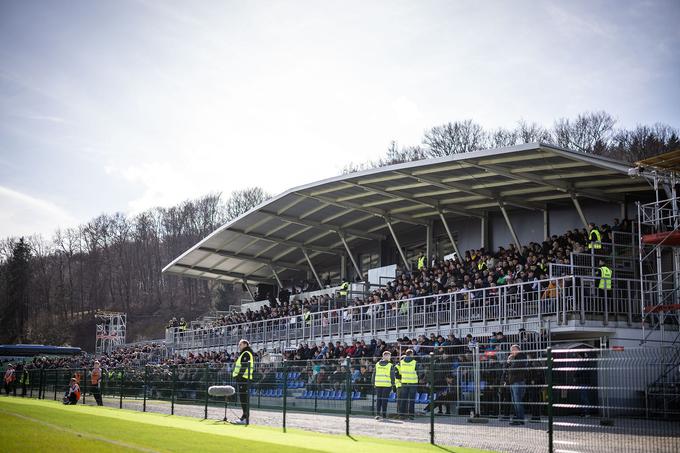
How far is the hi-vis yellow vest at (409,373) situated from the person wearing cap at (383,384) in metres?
0.50

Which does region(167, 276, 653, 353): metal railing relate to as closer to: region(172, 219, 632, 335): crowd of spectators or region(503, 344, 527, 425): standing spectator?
region(172, 219, 632, 335): crowd of spectators

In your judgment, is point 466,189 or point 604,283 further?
point 466,189

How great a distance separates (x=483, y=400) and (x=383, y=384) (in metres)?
3.28

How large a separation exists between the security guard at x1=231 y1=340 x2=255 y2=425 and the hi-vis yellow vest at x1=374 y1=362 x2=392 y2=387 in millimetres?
3181

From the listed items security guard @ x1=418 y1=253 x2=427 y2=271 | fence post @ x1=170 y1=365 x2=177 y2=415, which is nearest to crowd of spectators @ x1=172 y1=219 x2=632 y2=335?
security guard @ x1=418 y1=253 x2=427 y2=271

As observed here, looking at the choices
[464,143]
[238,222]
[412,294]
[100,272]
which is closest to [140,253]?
[100,272]

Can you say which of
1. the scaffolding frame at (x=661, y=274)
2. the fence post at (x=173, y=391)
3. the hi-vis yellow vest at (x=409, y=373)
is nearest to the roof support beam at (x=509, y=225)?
the scaffolding frame at (x=661, y=274)

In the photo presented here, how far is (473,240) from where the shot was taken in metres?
37.6

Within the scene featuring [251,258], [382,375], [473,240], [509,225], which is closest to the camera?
[382,375]

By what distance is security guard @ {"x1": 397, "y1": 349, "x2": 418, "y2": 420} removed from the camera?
15.9 meters

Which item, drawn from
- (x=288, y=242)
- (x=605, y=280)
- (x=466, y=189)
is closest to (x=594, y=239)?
(x=605, y=280)

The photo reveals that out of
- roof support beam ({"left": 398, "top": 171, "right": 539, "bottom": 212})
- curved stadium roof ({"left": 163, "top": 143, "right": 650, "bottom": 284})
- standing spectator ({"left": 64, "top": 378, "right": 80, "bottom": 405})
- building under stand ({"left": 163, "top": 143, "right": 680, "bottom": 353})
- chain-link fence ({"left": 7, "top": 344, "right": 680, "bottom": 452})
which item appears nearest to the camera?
chain-link fence ({"left": 7, "top": 344, "right": 680, "bottom": 452})

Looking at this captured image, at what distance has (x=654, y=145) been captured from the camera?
184ft

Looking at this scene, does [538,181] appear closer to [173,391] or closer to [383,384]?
[383,384]
